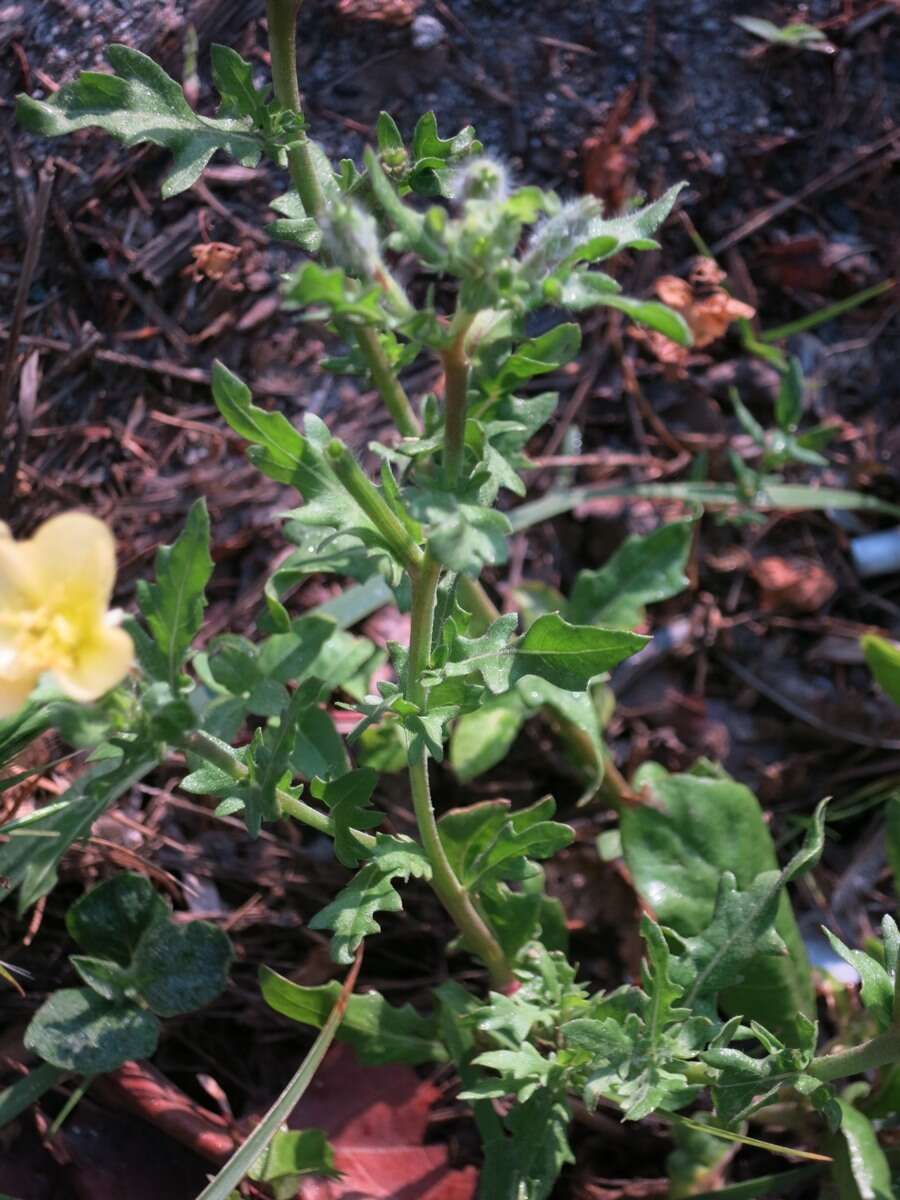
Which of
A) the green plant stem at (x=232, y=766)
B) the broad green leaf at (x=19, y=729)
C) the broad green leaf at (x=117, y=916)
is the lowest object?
the broad green leaf at (x=117, y=916)

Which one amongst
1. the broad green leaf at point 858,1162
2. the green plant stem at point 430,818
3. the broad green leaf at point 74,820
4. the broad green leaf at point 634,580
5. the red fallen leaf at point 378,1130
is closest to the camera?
the broad green leaf at point 74,820

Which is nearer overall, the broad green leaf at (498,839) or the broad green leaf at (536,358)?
the broad green leaf at (536,358)

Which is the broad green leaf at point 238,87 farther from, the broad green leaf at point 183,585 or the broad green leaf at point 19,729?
the broad green leaf at point 19,729

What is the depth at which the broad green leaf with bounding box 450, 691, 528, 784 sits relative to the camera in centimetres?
305

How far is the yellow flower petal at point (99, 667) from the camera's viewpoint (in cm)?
155

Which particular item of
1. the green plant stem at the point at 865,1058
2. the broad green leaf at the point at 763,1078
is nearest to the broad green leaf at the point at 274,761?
the broad green leaf at the point at 763,1078

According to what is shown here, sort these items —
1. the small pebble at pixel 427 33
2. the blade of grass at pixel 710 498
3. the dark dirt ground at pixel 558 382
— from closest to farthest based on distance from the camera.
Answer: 1. the dark dirt ground at pixel 558 382
2. the blade of grass at pixel 710 498
3. the small pebble at pixel 427 33

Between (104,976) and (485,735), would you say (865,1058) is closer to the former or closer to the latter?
(485,735)

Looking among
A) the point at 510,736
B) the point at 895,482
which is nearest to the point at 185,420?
the point at 510,736

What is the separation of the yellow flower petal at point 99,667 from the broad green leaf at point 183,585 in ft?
0.66

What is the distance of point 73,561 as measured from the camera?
5.48ft

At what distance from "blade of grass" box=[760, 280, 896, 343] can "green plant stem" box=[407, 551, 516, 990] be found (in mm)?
2213

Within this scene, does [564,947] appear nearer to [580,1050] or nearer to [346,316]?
[580,1050]

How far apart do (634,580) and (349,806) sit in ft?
4.51
